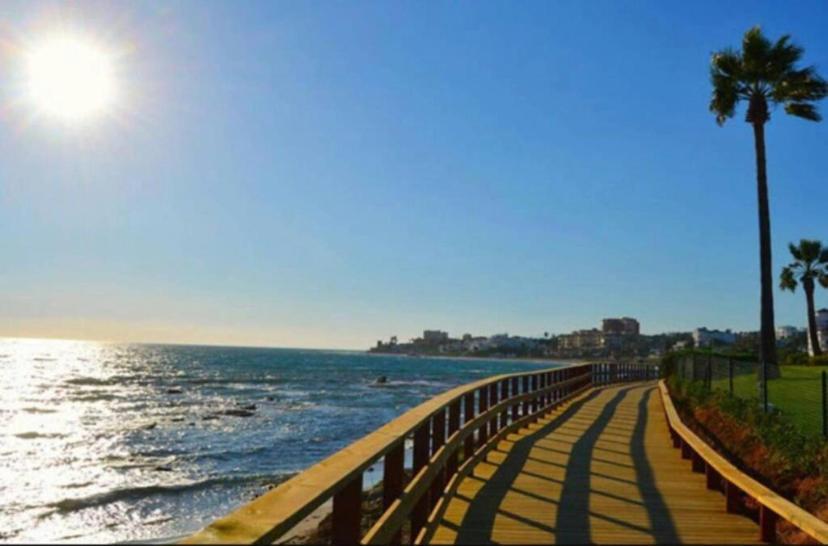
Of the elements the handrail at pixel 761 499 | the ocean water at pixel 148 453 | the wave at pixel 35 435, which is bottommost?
the wave at pixel 35 435

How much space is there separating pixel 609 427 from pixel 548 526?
31.0 ft

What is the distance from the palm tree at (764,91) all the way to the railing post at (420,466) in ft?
78.5

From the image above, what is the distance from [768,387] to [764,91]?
12515 millimetres

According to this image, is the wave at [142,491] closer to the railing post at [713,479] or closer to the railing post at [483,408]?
the railing post at [483,408]

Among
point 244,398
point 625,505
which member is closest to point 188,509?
point 625,505

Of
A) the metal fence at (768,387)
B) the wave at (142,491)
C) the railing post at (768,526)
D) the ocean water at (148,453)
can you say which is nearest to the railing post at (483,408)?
the railing post at (768,526)

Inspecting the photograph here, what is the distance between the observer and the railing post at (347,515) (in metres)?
3.83

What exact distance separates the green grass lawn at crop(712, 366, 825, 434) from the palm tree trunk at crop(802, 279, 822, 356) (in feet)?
70.3

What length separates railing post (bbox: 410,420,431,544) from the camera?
6.26 meters

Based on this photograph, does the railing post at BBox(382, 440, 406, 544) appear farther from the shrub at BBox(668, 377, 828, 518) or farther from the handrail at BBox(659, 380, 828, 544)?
the shrub at BBox(668, 377, 828, 518)

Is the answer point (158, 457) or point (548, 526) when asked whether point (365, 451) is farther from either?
point (158, 457)

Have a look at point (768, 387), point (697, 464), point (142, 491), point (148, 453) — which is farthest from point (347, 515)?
point (148, 453)

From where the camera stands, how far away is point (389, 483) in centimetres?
516

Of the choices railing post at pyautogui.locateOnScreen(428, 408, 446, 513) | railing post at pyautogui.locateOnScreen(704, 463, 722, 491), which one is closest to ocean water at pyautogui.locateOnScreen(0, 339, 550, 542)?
railing post at pyautogui.locateOnScreen(428, 408, 446, 513)
